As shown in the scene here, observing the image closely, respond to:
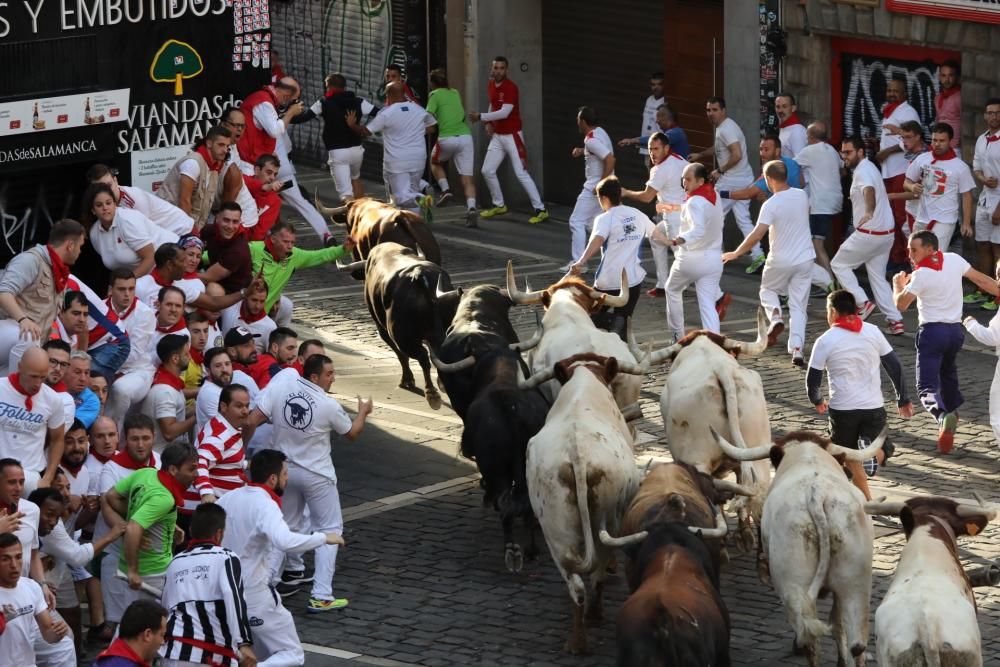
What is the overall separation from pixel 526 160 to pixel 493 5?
2.30 meters

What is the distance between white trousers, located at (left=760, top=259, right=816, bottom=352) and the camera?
58.4 ft

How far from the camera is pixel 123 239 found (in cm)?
1457

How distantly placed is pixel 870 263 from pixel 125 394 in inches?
351

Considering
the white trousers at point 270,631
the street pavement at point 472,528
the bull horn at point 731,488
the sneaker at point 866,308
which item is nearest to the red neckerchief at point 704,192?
the street pavement at point 472,528

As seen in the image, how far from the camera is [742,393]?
12.7 m

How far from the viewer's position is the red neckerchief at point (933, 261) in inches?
591

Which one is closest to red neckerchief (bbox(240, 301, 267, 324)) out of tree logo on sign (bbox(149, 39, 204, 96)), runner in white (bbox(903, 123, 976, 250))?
tree logo on sign (bbox(149, 39, 204, 96))

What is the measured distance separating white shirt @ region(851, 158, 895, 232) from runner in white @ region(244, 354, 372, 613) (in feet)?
25.8

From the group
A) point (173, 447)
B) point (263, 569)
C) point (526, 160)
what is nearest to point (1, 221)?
point (173, 447)

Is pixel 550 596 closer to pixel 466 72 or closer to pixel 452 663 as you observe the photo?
pixel 452 663

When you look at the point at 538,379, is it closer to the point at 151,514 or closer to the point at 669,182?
the point at 151,514

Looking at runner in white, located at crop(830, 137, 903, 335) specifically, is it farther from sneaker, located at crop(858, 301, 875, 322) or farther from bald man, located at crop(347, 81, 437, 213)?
bald man, located at crop(347, 81, 437, 213)

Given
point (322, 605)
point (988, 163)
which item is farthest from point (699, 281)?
point (322, 605)

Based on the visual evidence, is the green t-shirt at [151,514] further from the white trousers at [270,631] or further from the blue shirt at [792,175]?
the blue shirt at [792,175]
